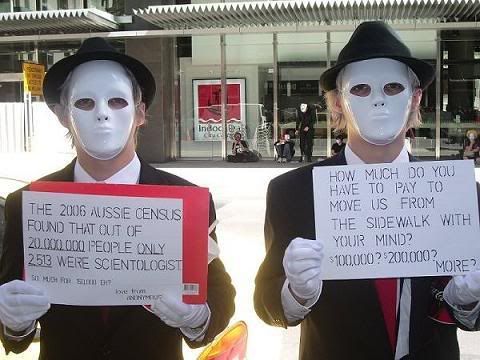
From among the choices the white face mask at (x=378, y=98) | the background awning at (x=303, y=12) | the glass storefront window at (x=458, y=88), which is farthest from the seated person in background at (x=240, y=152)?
the white face mask at (x=378, y=98)

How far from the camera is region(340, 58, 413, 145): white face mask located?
2.11 m

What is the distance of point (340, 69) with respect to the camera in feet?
7.32

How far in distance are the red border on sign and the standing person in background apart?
1505cm

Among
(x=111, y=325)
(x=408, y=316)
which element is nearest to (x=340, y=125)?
(x=408, y=316)

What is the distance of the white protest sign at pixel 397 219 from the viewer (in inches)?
78.7

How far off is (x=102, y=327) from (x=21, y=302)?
0.31 meters

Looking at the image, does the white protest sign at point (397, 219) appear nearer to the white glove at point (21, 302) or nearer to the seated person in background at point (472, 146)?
the white glove at point (21, 302)

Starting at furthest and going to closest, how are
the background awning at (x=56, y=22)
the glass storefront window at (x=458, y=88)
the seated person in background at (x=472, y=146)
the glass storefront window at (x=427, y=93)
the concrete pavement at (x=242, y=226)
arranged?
the glass storefront window at (x=458, y=88), the glass storefront window at (x=427, y=93), the seated person in background at (x=472, y=146), the background awning at (x=56, y=22), the concrete pavement at (x=242, y=226)

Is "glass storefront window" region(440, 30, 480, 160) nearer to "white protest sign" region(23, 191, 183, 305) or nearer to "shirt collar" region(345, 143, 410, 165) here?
"shirt collar" region(345, 143, 410, 165)

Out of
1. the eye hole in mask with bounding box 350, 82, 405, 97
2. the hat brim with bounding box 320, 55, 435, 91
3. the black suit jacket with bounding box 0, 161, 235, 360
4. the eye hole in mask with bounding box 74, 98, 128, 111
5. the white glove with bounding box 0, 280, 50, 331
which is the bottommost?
the black suit jacket with bounding box 0, 161, 235, 360

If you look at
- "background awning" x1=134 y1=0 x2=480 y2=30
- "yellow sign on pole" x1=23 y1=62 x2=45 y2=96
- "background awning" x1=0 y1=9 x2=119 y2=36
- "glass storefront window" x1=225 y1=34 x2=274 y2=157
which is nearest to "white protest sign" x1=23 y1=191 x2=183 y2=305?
"background awning" x1=134 y1=0 x2=480 y2=30

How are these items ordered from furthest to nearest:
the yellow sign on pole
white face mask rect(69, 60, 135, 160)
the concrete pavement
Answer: the yellow sign on pole
the concrete pavement
white face mask rect(69, 60, 135, 160)

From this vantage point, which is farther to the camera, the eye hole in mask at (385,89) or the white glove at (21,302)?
the eye hole in mask at (385,89)

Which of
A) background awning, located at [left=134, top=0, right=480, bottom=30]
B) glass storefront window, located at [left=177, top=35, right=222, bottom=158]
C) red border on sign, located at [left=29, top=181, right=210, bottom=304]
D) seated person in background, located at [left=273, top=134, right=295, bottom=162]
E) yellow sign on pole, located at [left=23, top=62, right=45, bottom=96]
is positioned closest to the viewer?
red border on sign, located at [left=29, top=181, right=210, bottom=304]
